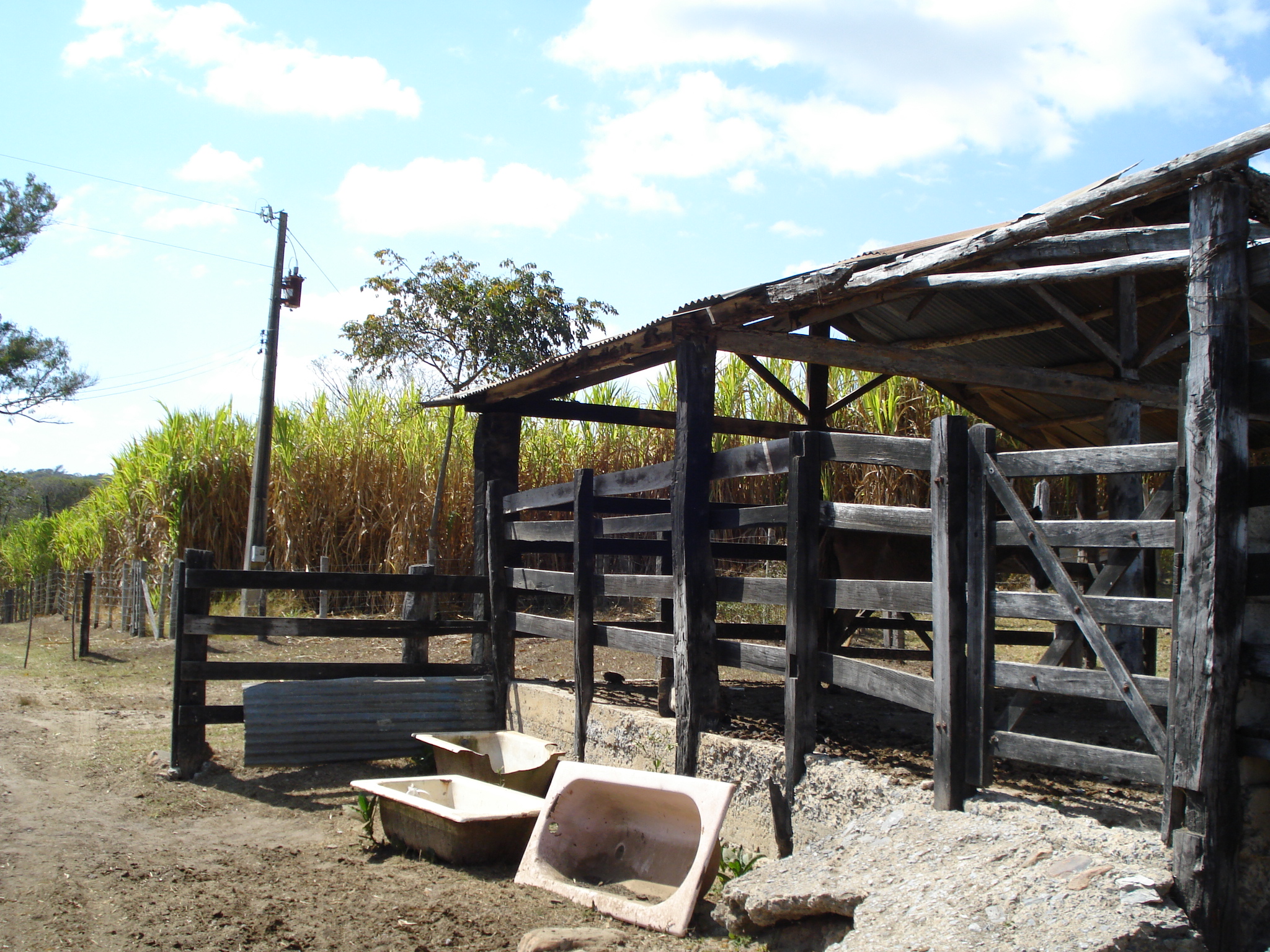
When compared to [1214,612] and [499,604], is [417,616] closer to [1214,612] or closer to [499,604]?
[499,604]

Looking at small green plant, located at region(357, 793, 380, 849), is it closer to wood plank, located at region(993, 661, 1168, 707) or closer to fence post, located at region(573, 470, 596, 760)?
fence post, located at region(573, 470, 596, 760)

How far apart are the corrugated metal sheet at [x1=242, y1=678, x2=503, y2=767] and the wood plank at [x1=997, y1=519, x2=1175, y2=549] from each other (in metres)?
4.80

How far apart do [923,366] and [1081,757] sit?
3.22 meters

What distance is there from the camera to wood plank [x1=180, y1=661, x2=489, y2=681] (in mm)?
6688

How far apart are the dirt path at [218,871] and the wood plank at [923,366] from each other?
3.39m

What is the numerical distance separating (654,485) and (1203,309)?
3.38m

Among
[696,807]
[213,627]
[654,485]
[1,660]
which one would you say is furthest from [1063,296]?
[1,660]

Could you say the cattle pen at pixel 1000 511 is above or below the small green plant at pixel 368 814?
above

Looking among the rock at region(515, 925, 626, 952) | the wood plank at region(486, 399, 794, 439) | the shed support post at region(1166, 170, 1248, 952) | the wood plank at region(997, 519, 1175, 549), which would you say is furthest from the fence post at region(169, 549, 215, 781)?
the shed support post at region(1166, 170, 1248, 952)

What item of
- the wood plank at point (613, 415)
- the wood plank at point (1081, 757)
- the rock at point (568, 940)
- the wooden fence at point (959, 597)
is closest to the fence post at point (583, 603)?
the wooden fence at point (959, 597)

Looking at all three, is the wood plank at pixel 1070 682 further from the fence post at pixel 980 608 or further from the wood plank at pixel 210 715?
the wood plank at pixel 210 715

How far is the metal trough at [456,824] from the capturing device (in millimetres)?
4969

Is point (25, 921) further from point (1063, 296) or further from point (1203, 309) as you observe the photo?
point (1063, 296)

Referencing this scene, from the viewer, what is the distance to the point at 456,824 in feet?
16.2
